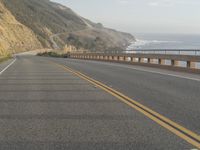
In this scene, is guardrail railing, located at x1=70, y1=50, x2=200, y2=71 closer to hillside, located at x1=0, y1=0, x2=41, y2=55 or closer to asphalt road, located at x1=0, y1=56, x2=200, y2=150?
asphalt road, located at x1=0, y1=56, x2=200, y2=150

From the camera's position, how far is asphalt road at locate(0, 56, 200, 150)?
7.55 meters

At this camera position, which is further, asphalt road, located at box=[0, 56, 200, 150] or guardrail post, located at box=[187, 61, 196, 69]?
guardrail post, located at box=[187, 61, 196, 69]

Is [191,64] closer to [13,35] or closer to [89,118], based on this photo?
[89,118]

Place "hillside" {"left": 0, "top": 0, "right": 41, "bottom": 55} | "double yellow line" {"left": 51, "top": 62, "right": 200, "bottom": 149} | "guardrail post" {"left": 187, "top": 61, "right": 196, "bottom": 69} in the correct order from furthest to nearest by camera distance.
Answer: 1. "hillside" {"left": 0, "top": 0, "right": 41, "bottom": 55}
2. "guardrail post" {"left": 187, "top": 61, "right": 196, "bottom": 69}
3. "double yellow line" {"left": 51, "top": 62, "right": 200, "bottom": 149}

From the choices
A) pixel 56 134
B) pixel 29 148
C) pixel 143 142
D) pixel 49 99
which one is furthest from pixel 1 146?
pixel 49 99

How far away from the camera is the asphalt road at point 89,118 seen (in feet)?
24.8

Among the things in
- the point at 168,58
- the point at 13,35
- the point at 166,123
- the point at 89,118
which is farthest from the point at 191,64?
the point at 13,35

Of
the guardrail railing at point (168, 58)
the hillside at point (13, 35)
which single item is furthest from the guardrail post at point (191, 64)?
the hillside at point (13, 35)

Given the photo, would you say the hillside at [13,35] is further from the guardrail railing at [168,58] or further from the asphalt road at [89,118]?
the asphalt road at [89,118]

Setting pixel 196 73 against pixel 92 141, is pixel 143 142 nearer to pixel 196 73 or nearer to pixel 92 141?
pixel 92 141

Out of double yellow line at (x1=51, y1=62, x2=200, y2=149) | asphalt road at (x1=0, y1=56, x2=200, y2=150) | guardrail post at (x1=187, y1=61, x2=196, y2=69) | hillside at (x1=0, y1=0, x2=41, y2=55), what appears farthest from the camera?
hillside at (x1=0, y1=0, x2=41, y2=55)

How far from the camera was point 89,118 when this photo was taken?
988 centimetres

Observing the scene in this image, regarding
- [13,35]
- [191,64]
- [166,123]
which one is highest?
[166,123]

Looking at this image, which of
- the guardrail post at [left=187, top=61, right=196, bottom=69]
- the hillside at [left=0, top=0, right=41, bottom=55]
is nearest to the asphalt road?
the guardrail post at [left=187, top=61, right=196, bottom=69]
